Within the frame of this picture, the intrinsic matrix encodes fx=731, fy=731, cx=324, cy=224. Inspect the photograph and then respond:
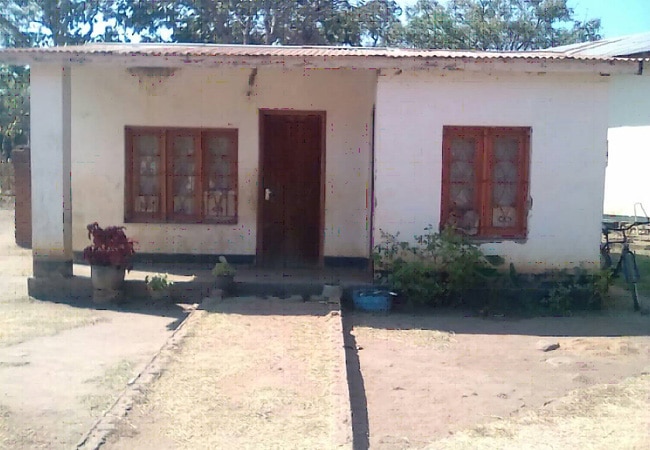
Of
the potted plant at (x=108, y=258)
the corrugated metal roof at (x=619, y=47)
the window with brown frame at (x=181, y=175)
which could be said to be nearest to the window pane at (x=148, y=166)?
the window with brown frame at (x=181, y=175)

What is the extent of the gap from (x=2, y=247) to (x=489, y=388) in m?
10.3

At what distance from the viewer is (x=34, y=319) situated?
26.1ft

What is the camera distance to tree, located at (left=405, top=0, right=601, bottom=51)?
3041 centimetres

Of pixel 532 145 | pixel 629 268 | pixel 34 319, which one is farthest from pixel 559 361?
pixel 34 319

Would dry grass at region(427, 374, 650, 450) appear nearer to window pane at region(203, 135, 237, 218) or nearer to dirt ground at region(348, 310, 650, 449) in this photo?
dirt ground at region(348, 310, 650, 449)

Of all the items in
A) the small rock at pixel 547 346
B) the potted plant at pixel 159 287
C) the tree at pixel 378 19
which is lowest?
the small rock at pixel 547 346

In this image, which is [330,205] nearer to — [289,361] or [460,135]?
[460,135]

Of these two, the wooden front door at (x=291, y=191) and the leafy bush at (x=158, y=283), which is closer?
the leafy bush at (x=158, y=283)

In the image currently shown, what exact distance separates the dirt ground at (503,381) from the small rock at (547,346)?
2.2 inches

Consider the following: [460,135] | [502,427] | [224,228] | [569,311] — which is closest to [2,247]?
[224,228]

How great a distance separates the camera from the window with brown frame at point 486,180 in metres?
9.15

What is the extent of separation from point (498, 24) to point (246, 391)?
2817 cm

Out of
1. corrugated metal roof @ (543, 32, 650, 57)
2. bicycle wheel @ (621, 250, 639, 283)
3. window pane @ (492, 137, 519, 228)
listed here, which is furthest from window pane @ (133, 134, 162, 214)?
corrugated metal roof @ (543, 32, 650, 57)

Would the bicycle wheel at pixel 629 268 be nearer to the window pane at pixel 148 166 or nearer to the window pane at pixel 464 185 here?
the window pane at pixel 464 185
